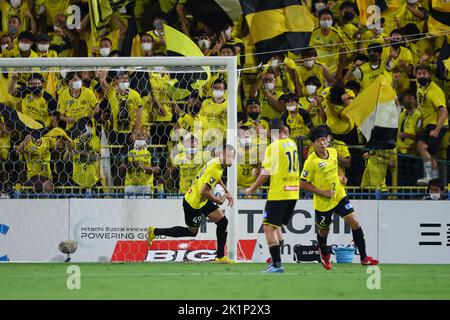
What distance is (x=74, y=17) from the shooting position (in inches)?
722

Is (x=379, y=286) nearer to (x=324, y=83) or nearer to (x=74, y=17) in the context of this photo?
(x=324, y=83)

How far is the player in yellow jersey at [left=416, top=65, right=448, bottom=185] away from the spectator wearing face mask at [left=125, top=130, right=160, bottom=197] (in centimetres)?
437

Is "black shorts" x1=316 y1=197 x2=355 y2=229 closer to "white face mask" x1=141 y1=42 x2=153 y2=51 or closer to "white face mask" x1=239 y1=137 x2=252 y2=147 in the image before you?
"white face mask" x1=239 y1=137 x2=252 y2=147

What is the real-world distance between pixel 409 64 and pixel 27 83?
6.74 m

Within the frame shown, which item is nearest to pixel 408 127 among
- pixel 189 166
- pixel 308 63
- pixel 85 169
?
pixel 308 63

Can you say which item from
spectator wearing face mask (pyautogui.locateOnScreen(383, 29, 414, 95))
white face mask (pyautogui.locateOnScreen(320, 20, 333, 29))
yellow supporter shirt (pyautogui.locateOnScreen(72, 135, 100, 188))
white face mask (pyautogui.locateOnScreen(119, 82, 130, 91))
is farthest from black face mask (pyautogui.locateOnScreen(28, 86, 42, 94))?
spectator wearing face mask (pyautogui.locateOnScreen(383, 29, 414, 95))

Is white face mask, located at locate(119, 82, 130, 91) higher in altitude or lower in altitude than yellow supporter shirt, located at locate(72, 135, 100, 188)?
higher

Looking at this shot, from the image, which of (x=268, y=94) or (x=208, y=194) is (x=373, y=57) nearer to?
(x=268, y=94)

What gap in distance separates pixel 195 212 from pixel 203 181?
1.81 ft

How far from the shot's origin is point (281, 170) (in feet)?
42.2

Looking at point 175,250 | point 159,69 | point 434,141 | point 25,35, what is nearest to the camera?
point 159,69

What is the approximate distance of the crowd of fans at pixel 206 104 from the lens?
16.1 m

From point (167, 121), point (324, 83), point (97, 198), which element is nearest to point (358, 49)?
point (324, 83)

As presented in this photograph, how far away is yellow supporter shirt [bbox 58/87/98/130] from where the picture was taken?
16703 mm
